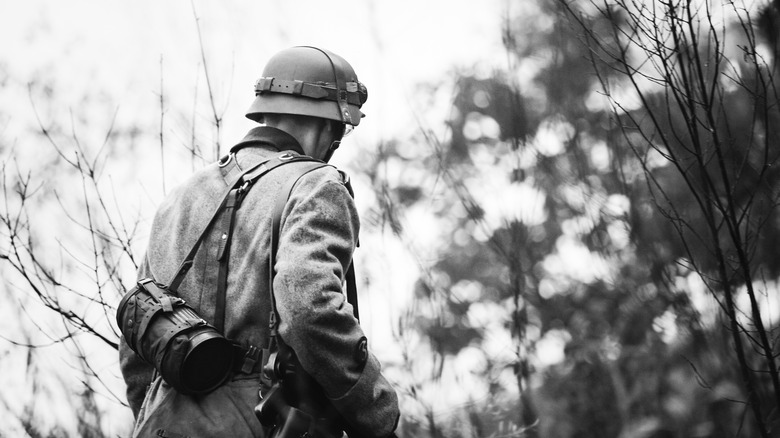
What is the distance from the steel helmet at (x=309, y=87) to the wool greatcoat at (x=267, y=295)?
0.28m

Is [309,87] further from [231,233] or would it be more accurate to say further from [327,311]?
[327,311]

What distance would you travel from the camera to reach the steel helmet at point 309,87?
271 cm

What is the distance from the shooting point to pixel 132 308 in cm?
228

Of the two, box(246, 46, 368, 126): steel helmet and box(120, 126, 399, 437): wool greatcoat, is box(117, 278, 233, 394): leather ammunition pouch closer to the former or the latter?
box(120, 126, 399, 437): wool greatcoat

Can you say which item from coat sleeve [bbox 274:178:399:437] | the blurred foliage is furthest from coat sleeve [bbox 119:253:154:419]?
the blurred foliage

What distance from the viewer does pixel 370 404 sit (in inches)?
87.0

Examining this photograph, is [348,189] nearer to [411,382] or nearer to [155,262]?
[155,262]

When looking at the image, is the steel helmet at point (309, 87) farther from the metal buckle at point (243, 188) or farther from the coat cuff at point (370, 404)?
the coat cuff at point (370, 404)

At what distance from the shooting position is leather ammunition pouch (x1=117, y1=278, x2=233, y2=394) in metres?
2.15

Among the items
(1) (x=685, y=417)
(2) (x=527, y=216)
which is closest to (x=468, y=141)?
(1) (x=685, y=417)

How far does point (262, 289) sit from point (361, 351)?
322 millimetres

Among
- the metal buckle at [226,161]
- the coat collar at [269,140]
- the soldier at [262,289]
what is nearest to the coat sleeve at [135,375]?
the soldier at [262,289]

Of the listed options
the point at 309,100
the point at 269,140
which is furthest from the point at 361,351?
the point at 309,100

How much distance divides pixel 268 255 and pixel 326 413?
45 centimetres
